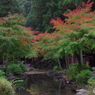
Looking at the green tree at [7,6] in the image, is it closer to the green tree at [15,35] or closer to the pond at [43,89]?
the green tree at [15,35]

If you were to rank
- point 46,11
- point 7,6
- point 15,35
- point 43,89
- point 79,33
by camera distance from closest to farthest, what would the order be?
point 79,33
point 43,89
point 15,35
point 46,11
point 7,6

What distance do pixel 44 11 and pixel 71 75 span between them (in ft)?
45.8

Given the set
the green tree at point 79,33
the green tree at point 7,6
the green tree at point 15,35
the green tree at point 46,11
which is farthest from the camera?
the green tree at point 7,6

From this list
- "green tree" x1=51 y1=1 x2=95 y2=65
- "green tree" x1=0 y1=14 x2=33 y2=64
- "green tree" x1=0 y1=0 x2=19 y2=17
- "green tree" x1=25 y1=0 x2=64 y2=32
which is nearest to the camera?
"green tree" x1=51 y1=1 x2=95 y2=65

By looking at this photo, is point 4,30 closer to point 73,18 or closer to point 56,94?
point 73,18

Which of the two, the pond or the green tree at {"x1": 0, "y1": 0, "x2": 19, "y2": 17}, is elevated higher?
the green tree at {"x1": 0, "y1": 0, "x2": 19, "y2": 17}

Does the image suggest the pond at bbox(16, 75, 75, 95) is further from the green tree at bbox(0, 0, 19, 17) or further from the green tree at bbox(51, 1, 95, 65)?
the green tree at bbox(0, 0, 19, 17)

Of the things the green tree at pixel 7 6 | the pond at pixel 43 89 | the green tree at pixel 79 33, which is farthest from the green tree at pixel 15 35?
the green tree at pixel 7 6

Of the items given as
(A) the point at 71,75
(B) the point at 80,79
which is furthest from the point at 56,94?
(A) the point at 71,75

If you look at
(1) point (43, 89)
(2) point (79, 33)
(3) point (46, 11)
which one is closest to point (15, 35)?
(1) point (43, 89)

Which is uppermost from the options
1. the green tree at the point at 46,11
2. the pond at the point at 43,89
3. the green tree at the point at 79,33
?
the green tree at the point at 46,11

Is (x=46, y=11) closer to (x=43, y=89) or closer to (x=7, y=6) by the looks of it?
(x=7, y=6)

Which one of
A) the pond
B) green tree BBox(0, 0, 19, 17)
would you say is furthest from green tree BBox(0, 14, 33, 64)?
green tree BBox(0, 0, 19, 17)

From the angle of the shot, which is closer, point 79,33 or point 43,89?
point 79,33
